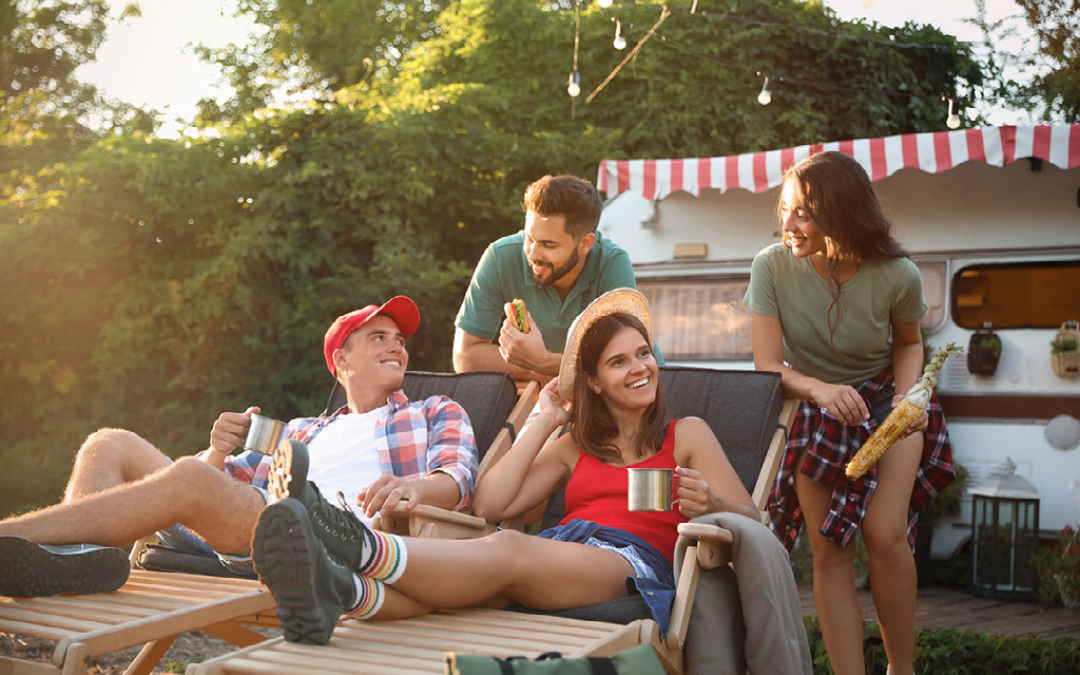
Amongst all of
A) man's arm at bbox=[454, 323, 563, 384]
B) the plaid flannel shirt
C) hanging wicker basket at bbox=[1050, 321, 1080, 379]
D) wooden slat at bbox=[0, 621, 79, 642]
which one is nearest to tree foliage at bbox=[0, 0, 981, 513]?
hanging wicker basket at bbox=[1050, 321, 1080, 379]

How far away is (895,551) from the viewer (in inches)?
129

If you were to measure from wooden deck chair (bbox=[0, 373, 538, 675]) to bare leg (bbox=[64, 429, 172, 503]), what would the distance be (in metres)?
0.28

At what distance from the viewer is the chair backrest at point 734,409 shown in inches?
135

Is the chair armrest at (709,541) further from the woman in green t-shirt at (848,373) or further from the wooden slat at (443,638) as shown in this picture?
the woman in green t-shirt at (848,373)

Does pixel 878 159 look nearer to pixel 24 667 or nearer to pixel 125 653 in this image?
pixel 125 653

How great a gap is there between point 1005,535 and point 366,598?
16.0 ft

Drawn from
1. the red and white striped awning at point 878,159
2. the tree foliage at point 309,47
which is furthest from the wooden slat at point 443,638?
the tree foliage at point 309,47

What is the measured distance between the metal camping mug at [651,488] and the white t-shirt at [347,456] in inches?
45.9

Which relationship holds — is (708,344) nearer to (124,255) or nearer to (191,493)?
(191,493)

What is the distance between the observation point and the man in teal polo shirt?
363cm

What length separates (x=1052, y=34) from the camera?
242 inches

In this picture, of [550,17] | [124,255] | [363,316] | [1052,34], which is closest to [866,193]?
[363,316]

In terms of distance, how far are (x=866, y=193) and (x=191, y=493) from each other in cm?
217

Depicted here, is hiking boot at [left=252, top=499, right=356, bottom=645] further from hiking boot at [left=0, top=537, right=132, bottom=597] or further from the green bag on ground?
hiking boot at [left=0, top=537, right=132, bottom=597]
